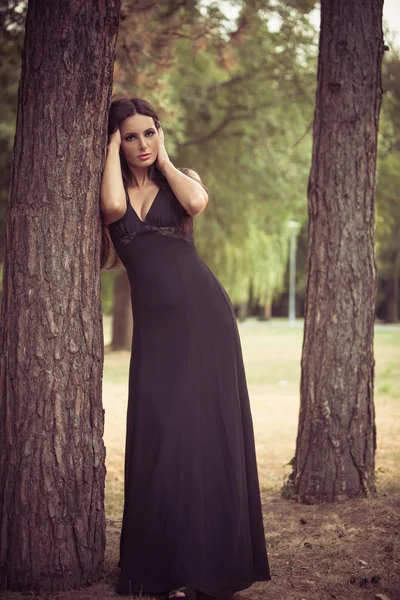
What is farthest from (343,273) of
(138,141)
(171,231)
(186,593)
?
(186,593)

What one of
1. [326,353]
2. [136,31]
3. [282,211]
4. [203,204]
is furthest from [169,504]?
[282,211]

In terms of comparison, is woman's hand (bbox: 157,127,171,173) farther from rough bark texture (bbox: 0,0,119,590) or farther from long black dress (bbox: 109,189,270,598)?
rough bark texture (bbox: 0,0,119,590)

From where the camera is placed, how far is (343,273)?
4.79 metres

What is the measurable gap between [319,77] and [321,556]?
10.4ft

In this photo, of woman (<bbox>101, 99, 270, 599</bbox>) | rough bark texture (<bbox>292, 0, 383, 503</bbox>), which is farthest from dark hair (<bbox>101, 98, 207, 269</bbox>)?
rough bark texture (<bbox>292, 0, 383, 503</bbox>)

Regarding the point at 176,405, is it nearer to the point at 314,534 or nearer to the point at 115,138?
the point at 115,138

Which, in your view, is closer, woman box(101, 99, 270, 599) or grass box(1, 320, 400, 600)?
woman box(101, 99, 270, 599)

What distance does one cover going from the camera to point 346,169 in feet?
15.8

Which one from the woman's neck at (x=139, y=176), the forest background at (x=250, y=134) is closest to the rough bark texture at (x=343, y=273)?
the woman's neck at (x=139, y=176)

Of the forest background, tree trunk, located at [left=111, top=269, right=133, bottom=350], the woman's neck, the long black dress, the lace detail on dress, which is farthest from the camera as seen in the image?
tree trunk, located at [left=111, top=269, right=133, bottom=350]

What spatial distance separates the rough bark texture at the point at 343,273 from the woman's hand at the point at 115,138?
1.90m

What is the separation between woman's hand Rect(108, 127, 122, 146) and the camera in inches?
133

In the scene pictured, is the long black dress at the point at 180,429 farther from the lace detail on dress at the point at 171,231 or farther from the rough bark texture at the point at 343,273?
the rough bark texture at the point at 343,273

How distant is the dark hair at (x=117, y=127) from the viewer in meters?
3.41
